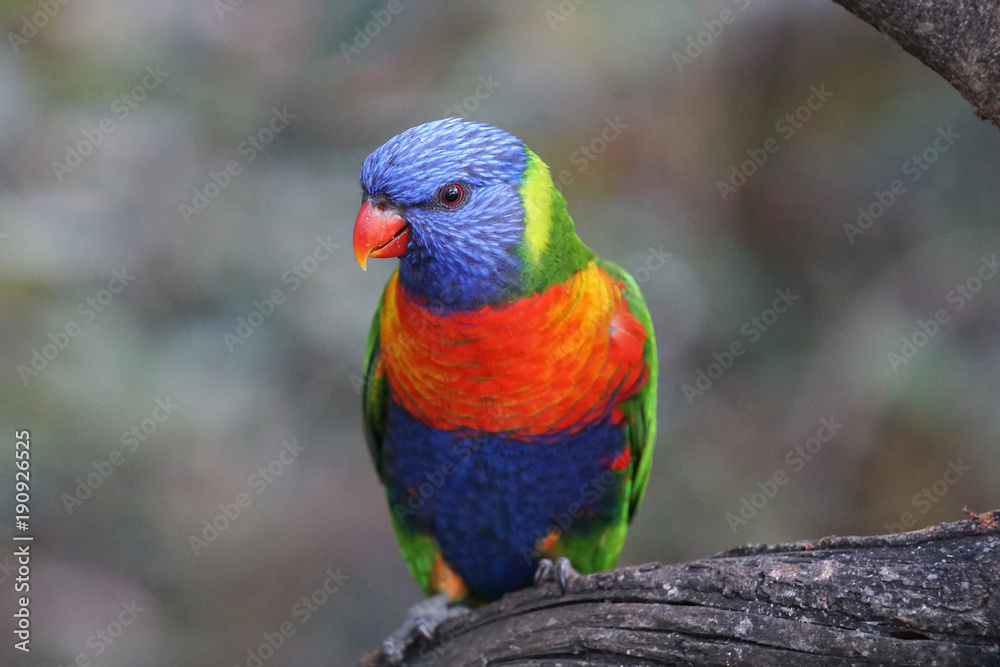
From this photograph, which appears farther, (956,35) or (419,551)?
(419,551)

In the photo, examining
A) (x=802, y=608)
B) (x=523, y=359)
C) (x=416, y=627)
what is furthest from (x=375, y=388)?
(x=802, y=608)

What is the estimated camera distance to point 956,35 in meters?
1.53

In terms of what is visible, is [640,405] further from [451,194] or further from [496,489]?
[451,194]

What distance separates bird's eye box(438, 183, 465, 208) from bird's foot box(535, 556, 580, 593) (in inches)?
41.5

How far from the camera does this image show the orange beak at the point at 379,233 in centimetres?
216

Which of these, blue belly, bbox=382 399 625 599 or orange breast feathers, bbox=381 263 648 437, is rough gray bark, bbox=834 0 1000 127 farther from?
blue belly, bbox=382 399 625 599

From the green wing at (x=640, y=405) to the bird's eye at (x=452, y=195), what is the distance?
613mm

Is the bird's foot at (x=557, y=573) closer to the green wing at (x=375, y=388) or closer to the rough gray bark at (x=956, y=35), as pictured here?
the green wing at (x=375, y=388)

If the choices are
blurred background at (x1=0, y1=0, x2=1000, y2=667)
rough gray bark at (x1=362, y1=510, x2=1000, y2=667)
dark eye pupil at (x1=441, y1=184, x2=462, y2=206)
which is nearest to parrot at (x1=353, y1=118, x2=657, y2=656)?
dark eye pupil at (x1=441, y1=184, x2=462, y2=206)

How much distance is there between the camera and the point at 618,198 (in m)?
4.12

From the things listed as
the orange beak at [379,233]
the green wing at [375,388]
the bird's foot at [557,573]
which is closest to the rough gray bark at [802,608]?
the bird's foot at [557,573]

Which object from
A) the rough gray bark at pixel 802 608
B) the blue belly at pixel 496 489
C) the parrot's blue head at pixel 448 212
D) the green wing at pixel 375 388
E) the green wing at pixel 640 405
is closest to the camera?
the rough gray bark at pixel 802 608

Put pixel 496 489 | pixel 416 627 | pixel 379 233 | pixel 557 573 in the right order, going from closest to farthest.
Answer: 1. pixel 379 233
2. pixel 557 573
3. pixel 496 489
4. pixel 416 627

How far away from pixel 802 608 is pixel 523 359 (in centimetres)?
94
